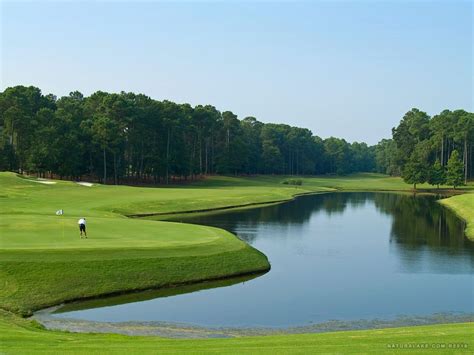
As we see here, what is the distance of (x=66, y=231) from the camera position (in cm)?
3862

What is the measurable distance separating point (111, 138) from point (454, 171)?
8103cm

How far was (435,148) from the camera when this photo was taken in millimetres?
155125

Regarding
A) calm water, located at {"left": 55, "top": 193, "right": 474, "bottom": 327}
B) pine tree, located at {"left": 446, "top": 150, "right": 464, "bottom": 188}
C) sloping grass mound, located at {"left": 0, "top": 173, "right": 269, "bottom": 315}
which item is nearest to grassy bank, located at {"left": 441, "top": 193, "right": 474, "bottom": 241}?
calm water, located at {"left": 55, "top": 193, "right": 474, "bottom": 327}

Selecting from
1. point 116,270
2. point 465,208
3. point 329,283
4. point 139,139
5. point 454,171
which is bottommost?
point 329,283

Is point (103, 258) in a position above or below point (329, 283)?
above

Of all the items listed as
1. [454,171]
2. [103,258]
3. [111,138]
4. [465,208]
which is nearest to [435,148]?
[454,171]

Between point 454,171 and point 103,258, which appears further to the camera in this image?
point 454,171

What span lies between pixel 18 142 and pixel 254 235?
2740 inches

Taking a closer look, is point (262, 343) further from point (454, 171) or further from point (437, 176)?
point (437, 176)

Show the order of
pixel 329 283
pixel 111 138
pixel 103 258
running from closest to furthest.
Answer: pixel 103 258, pixel 329 283, pixel 111 138

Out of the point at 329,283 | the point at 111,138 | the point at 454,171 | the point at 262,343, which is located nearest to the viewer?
the point at 262,343

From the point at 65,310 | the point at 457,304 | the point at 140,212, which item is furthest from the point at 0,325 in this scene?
the point at 140,212

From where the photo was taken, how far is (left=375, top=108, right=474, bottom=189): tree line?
133m

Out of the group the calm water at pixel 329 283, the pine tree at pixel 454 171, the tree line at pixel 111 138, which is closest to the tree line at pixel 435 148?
the pine tree at pixel 454 171
